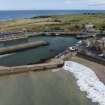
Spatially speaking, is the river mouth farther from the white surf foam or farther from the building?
the building

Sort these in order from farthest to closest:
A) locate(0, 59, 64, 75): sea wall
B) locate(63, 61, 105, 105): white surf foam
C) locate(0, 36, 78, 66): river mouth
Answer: locate(0, 36, 78, 66): river mouth → locate(0, 59, 64, 75): sea wall → locate(63, 61, 105, 105): white surf foam

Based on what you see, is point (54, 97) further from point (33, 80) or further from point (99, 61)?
point (99, 61)

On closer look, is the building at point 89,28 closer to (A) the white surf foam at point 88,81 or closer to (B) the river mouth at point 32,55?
(B) the river mouth at point 32,55

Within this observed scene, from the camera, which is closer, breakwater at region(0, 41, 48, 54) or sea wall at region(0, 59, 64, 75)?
sea wall at region(0, 59, 64, 75)

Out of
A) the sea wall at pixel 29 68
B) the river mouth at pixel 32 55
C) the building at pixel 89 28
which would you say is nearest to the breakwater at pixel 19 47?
the river mouth at pixel 32 55

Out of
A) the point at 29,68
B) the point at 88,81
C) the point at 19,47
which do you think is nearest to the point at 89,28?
the point at 19,47

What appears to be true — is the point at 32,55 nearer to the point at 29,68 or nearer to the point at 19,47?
the point at 19,47

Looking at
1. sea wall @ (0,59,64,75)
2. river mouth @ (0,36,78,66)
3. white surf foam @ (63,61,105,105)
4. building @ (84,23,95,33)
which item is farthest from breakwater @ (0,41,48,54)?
building @ (84,23,95,33)

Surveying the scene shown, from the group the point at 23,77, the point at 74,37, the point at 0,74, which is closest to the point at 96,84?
the point at 23,77
